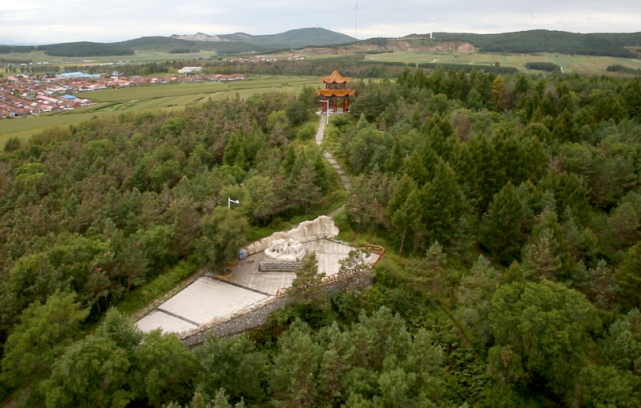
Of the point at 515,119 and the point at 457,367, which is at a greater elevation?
the point at 515,119

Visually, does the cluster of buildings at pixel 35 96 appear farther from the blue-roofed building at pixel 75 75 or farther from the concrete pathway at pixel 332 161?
the concrete pathway at pixel 332 161

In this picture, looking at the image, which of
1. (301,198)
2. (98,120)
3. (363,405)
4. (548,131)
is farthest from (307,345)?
(98,120)

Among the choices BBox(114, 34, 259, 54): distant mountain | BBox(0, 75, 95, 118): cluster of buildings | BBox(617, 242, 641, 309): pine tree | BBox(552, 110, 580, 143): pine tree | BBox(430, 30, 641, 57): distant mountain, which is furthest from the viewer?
BBox(114, 34, 259, 54): distant mountain

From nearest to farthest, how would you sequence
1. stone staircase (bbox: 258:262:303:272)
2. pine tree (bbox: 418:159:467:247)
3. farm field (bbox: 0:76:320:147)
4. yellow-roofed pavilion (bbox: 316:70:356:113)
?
stone staircase (bbox: 258:262:303:272) < pine tree (bbox: 418:159:467:247) < yellow-roofed pavilion (bbox: 316:70:356:113) < farm field (bbox: 0:76:320:147)

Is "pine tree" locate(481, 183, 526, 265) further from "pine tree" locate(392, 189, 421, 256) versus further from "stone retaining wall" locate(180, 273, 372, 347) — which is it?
"stone retaining wall" locate(180, 273, 372, 347)

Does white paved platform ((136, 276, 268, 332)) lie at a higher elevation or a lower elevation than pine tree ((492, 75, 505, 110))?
lower

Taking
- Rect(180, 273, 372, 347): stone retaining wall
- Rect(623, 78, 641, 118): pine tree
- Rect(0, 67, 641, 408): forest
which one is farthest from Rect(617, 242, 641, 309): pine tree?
Rect(623, 78, 641, 118): pine tree

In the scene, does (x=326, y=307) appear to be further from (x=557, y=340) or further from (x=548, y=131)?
(x=548, y=131)
